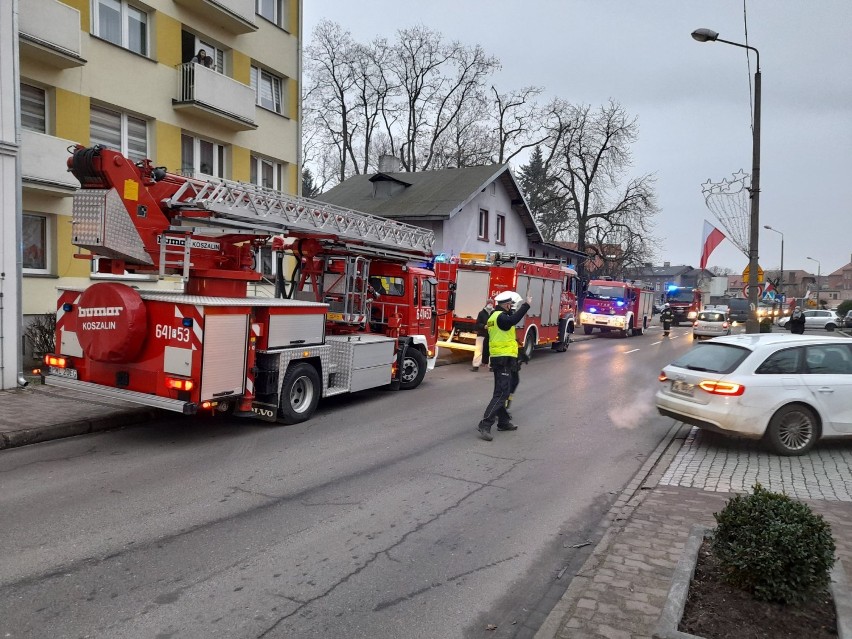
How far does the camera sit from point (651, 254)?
140 feet

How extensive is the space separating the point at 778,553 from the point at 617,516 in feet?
7.01

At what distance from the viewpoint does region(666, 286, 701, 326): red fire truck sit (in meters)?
42.6

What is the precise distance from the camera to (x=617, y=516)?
553cm

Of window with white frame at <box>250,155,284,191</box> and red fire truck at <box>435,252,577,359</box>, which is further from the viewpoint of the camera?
window with white frame at <box>250,155,284,191</box>

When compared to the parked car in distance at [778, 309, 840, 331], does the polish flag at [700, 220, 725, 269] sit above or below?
above

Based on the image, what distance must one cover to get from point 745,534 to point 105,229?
23.0ft

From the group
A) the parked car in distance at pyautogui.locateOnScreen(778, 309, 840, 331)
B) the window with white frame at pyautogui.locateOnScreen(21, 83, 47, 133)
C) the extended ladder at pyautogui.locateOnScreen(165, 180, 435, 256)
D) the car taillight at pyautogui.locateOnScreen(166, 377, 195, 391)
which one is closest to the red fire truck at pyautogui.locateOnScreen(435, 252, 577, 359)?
the extended ladder at pyautogui.locateOnScreen(165, 180, 435, 256)

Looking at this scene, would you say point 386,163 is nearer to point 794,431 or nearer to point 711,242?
point 711,242

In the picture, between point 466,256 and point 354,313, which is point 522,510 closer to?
point 354,313

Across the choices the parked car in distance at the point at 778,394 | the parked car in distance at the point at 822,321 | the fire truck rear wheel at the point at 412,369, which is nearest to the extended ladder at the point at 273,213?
the fire truck rear wheel at the point at 412,369

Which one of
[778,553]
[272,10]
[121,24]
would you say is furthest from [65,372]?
[272,10]

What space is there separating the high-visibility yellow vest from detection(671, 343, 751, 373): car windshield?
2256 millimetres

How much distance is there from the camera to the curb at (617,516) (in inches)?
142

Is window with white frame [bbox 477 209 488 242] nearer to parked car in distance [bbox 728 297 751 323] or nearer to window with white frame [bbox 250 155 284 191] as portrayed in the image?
window with white frame [bbox 250 155 284 191]
